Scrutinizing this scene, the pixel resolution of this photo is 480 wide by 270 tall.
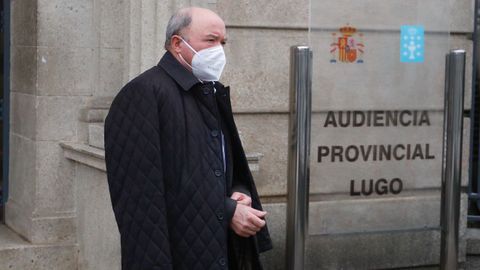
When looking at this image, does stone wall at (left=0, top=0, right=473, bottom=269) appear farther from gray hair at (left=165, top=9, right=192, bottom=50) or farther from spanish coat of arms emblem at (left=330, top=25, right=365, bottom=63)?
gray hair at (left=165, top=9, right=192, bottom=50)

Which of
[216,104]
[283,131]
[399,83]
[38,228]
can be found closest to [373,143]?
[399,83]

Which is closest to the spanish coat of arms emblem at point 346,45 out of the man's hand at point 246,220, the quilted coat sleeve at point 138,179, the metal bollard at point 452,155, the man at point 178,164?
the metal bollard at point 452,155

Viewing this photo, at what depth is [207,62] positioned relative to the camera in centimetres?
368

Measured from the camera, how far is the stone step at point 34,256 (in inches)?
246

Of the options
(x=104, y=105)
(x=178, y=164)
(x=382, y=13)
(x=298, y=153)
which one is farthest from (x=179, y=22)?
(x=104, y=105)

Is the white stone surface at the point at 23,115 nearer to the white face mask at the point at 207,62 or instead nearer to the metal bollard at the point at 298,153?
the metal bollard at the point at 298,153

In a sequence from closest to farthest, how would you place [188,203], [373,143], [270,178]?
1. [188,203]
2. [373,143]
3. [270,178]

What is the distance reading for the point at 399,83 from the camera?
5.55 meters

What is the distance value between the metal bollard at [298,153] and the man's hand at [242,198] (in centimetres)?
131

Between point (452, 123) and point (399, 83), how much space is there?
38cm

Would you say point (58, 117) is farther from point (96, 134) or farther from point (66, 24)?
point (66, 24)

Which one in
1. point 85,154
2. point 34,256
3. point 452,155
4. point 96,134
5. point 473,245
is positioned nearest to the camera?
point 452,155

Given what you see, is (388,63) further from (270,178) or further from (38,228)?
(38,228)

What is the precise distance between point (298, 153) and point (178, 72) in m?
1.52
